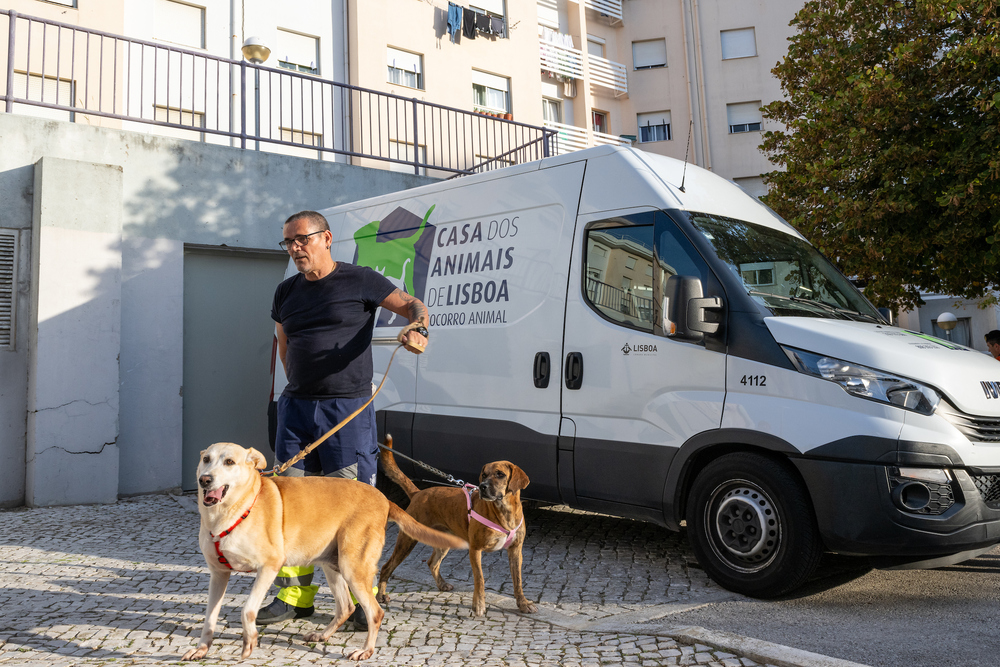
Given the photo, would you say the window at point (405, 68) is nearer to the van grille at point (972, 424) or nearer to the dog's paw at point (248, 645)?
the van grille at point (972, 424)

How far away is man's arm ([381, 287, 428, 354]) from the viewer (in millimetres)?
3847

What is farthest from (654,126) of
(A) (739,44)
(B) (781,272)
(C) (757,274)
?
(C) (757,274)

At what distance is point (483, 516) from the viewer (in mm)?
4387

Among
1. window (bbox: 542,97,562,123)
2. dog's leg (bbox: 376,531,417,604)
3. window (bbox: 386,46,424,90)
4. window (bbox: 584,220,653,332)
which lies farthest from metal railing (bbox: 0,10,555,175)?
window (bbox: 542,97,562,123)

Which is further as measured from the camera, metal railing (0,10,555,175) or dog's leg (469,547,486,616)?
metal railing (0,10,555,175)

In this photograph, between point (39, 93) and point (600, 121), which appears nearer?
point (39, 93)

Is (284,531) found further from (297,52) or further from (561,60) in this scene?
(561,60)

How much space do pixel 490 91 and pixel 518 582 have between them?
814 inches

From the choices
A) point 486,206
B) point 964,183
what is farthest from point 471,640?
point 964,183

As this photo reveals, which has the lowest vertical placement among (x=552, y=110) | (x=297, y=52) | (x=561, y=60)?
(x=297, y=52)

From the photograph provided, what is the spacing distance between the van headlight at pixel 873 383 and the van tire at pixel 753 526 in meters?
0.56

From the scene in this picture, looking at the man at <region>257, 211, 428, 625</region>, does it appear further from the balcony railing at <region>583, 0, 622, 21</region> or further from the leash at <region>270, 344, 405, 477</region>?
the balcony railing at <region>583, 0, 622, 21</region>

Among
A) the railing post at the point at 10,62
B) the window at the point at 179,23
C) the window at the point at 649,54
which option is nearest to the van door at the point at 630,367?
the railing post at the point at 10,62

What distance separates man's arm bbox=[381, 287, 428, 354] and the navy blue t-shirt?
0.05m
